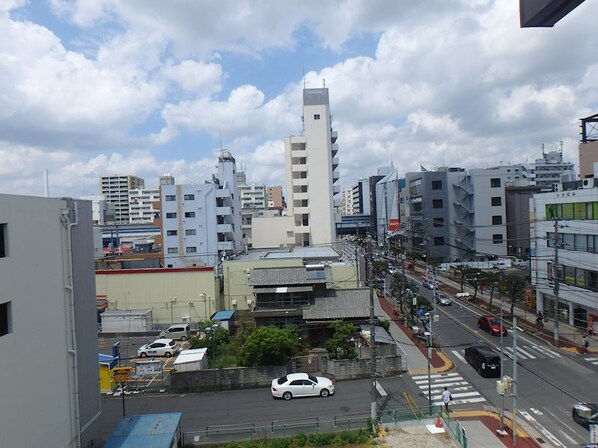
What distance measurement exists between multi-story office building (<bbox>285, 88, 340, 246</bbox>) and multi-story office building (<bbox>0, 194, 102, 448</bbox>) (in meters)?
37.3

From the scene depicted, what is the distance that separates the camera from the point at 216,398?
63.6 feet

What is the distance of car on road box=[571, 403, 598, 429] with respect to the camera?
48.9ft

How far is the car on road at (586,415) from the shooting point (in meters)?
14.9

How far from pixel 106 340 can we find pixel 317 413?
18677 mm

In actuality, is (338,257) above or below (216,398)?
above

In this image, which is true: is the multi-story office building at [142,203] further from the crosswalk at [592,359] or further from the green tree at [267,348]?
the crosswalk at [592,359]

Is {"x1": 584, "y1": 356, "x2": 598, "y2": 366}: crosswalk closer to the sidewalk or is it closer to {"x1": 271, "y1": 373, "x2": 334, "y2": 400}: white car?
the sidewalk

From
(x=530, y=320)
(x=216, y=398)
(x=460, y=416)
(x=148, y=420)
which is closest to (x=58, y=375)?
(x=148, y=420)

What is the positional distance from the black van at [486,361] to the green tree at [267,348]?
8.89 meters

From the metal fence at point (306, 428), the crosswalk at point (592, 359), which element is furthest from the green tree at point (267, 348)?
the crosswalk at point (592, 359)

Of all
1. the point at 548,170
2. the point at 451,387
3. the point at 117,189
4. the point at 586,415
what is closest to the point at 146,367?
the point at 451,387

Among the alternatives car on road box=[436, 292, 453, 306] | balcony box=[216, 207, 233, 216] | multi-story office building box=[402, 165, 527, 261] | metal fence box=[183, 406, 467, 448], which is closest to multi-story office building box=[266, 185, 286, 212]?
multi-story office building box=[402, 165, 527, 261]

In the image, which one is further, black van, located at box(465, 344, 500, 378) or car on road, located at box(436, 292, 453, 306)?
car on road, located at box(436, 292, 453, 306)

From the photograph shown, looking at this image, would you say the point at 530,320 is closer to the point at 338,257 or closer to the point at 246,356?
the point at 338,257
